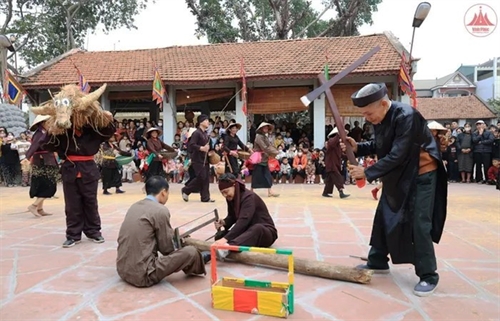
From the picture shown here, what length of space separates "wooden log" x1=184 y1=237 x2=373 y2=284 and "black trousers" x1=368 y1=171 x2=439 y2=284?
1.52 feet

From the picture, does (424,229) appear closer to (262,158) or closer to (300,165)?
(262,158)

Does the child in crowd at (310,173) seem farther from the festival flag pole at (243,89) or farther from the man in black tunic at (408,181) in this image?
Answer: the man in black tunic at (408,181)

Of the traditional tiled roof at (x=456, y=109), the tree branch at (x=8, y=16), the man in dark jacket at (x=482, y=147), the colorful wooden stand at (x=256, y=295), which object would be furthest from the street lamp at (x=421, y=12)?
the traditional tiled roof at (x=456, y=109)

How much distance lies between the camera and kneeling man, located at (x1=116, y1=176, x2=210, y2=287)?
372 centimetres

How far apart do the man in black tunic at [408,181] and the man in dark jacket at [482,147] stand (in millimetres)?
10520

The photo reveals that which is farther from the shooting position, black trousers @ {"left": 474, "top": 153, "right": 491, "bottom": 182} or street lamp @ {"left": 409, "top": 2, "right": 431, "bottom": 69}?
black trousers @ {"left": 474, "top": 153, "right": 491, "bottom": 182}

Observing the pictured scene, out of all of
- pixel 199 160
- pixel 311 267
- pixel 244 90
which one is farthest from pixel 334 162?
pixel 311 267

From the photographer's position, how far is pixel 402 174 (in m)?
3.66

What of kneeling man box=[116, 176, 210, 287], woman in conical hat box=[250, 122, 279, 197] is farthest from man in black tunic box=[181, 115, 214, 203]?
kneeling man box=[116, 176, 210, 287]

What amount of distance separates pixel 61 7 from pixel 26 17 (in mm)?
2220

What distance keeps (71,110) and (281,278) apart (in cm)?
315

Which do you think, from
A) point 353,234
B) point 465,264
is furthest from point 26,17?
point 465,264

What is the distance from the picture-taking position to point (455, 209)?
26.9ft

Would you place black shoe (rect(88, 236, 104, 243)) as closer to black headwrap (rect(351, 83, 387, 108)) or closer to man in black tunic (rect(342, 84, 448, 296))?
man in black tunic (rect(342, 84, 448, 296))
